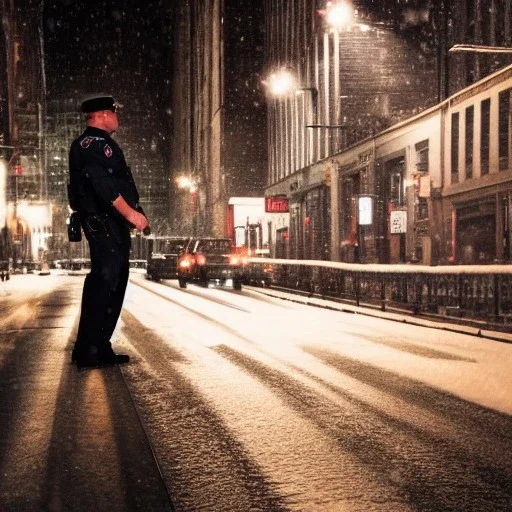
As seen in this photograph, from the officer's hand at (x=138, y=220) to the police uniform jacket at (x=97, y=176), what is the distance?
12cm

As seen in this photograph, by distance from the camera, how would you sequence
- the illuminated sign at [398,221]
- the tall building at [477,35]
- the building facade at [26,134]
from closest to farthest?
1. the tall building at [477,35]
2. the illuminated sign at [398,221]
3. the building facade at [26,134]

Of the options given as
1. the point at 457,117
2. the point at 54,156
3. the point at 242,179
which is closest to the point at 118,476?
the point at 457,117

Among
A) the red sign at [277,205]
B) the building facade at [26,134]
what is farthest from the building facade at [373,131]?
the building facade at [26,134]

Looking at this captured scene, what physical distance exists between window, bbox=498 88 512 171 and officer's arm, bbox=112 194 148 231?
1955 cm

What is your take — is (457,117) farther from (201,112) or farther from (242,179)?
(201,112)

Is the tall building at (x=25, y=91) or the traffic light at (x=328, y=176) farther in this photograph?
the tall building at (x=25, y=91)

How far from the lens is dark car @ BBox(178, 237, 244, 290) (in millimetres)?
29625

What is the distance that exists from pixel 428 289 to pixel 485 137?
39.0 ft

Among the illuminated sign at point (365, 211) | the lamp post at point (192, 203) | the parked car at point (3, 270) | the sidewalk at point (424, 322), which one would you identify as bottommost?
the sidewalk at point (424, 322)

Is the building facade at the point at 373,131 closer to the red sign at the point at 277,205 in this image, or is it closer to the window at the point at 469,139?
the window at the point at 469,139

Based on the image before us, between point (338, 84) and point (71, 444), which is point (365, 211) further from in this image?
point (71, 444)

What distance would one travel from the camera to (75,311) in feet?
51.5

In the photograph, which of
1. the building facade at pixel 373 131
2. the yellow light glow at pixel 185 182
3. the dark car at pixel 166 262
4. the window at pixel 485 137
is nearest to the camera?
the window at pixel 485 137

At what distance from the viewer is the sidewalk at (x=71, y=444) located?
333 centimetres
